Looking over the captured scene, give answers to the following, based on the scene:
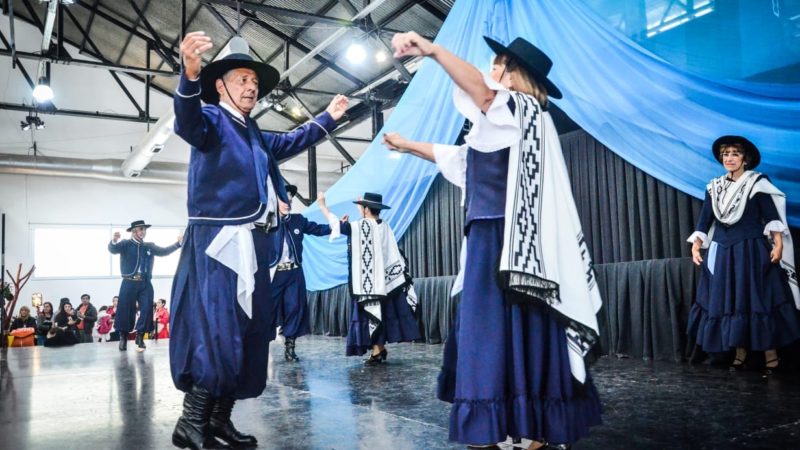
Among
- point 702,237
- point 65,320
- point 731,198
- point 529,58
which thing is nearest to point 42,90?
point 65,320

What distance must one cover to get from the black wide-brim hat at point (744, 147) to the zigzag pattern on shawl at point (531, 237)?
195cm

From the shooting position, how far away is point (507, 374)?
58.2 inches

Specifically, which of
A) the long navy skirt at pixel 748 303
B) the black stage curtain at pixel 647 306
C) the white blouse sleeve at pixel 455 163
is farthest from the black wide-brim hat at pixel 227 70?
the long navy skirt at pixel 748 303

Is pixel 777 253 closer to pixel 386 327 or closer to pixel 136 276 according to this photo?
pixel 386 327

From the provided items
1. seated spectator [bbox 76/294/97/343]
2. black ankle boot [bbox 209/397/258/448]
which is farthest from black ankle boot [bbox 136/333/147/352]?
black ankle boot [bbox 209/397/258/448]

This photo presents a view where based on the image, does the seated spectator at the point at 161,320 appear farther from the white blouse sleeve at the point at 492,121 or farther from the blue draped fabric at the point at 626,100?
the white blouse sleeve at the point at 492,121

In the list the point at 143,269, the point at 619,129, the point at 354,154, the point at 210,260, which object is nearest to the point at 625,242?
the point at 619,129

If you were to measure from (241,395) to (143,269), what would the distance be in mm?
5433

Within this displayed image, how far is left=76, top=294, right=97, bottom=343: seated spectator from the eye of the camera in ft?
34.4

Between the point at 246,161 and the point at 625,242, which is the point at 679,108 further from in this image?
the point at 246,161

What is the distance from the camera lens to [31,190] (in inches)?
496

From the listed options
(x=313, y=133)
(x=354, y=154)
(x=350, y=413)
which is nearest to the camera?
(x=313, y=133)

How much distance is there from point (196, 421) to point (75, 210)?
12881 mm

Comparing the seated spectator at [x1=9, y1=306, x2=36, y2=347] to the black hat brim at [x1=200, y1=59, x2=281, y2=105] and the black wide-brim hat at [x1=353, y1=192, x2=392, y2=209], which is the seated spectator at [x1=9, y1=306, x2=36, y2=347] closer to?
the black wide-brim hat at [x1=353, y1=192, x2=392, y2=209]
